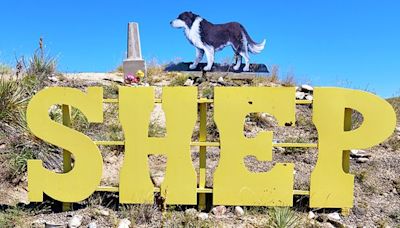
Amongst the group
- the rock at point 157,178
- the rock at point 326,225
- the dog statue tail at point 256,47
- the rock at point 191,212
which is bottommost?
the rock at point 326,225

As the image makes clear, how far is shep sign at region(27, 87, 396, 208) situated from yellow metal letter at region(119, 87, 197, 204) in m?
0.01

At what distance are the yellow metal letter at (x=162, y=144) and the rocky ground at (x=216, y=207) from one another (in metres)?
0.19

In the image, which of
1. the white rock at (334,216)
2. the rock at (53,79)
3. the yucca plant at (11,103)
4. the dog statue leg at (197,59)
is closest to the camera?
the white rock at (334,216)

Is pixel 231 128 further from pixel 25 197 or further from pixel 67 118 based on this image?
pixel 25 197

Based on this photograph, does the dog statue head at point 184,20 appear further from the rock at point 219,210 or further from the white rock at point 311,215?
the white rock at point 311,215

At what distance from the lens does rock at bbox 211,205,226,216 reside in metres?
4.55

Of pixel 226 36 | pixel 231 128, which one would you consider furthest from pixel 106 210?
pixel 226 36

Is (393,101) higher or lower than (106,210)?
higher

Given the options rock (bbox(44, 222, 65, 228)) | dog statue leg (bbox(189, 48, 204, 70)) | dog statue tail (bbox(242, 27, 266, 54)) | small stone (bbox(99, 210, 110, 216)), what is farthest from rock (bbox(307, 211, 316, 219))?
dog statue tail (bbox(242, 27, 266, 54))

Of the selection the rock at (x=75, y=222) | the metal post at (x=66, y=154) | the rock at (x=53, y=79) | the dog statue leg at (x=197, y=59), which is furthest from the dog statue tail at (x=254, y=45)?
the rock at (x=75, y=222)

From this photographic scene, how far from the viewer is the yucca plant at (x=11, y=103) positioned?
6.21 metres

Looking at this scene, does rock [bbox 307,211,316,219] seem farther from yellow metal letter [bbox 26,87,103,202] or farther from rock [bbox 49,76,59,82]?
rock [bbox 49,76,59,82]

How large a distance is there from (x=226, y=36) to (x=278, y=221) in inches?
250

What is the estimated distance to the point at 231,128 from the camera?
4.44 metres
